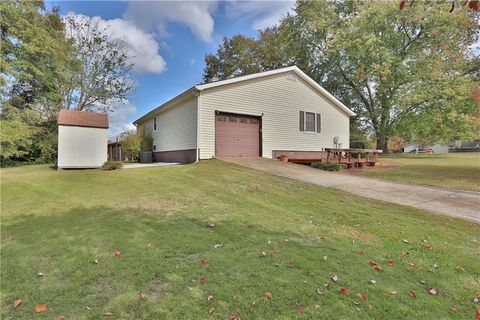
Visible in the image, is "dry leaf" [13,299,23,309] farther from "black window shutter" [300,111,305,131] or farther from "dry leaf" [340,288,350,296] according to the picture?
"black window shutter" [300,111,305,131]

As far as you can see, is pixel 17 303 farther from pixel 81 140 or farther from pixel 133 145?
pixel 133 145

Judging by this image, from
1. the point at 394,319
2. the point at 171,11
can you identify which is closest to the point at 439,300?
the point at 394,319

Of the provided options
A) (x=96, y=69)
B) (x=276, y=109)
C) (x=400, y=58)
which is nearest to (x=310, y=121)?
(x=276, y=109)

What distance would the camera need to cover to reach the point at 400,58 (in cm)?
2234

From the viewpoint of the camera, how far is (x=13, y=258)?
3.53 m

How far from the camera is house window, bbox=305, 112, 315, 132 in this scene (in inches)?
656

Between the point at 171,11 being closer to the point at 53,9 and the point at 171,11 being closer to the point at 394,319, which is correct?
the point at 394,319

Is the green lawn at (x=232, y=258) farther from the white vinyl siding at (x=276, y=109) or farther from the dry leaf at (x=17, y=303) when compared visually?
the white vinyl siding at (x=276, y=109)

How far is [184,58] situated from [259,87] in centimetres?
703

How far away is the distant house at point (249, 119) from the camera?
1289cm

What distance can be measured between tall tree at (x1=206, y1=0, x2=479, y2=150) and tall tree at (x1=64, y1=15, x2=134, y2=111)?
Answer: 17.4m

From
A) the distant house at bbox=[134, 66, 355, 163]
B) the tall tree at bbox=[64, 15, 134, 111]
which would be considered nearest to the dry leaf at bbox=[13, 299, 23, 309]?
the distant house at bbox=[134, 66, 355, 163]

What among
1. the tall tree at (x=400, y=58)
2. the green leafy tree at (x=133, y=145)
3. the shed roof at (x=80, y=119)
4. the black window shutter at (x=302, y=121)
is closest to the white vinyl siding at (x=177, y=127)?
the green leafy tree at (x=133, y=145)

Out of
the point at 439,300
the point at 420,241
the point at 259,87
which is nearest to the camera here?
the point at 439,300
